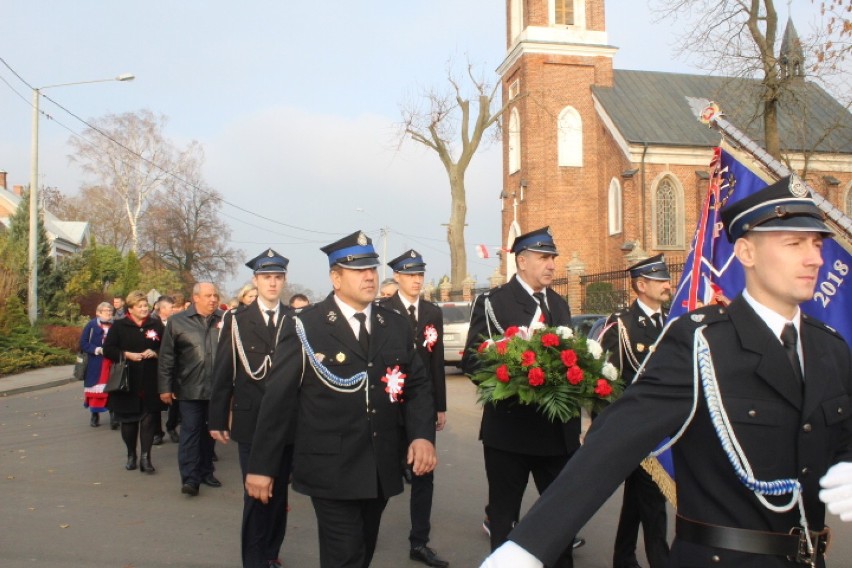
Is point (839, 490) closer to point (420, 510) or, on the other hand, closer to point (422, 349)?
point (420, 510)

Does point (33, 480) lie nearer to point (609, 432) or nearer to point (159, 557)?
point (159, 557)

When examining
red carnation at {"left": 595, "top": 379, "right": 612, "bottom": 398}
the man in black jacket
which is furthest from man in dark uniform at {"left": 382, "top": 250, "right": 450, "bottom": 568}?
the man in black jacket

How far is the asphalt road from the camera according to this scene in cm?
610

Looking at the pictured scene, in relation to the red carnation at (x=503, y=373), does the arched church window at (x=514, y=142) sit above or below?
above

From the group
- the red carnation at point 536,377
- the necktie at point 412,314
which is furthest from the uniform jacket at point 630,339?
the necktie at point 412,314

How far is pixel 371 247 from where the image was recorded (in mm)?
4699

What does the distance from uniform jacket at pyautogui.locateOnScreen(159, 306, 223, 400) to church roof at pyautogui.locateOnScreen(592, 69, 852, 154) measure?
3128 centimetres

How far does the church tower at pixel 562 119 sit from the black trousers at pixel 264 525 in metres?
34.0

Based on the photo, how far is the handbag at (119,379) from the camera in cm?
916

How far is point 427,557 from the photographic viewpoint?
590 cm

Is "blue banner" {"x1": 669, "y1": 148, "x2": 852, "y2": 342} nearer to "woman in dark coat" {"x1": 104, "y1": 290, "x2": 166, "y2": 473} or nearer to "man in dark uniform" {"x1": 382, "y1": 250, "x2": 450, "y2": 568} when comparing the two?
"man in dark uniform" {"x1": 382, "y1": 250, "x2": 450, "y2": 568}

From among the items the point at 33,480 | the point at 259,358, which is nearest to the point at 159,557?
the point at 259,358

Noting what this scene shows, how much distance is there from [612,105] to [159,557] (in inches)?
1441

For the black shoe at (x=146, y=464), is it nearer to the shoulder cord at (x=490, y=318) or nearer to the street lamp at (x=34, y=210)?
the shoulder cord at (x=490, y=318)
